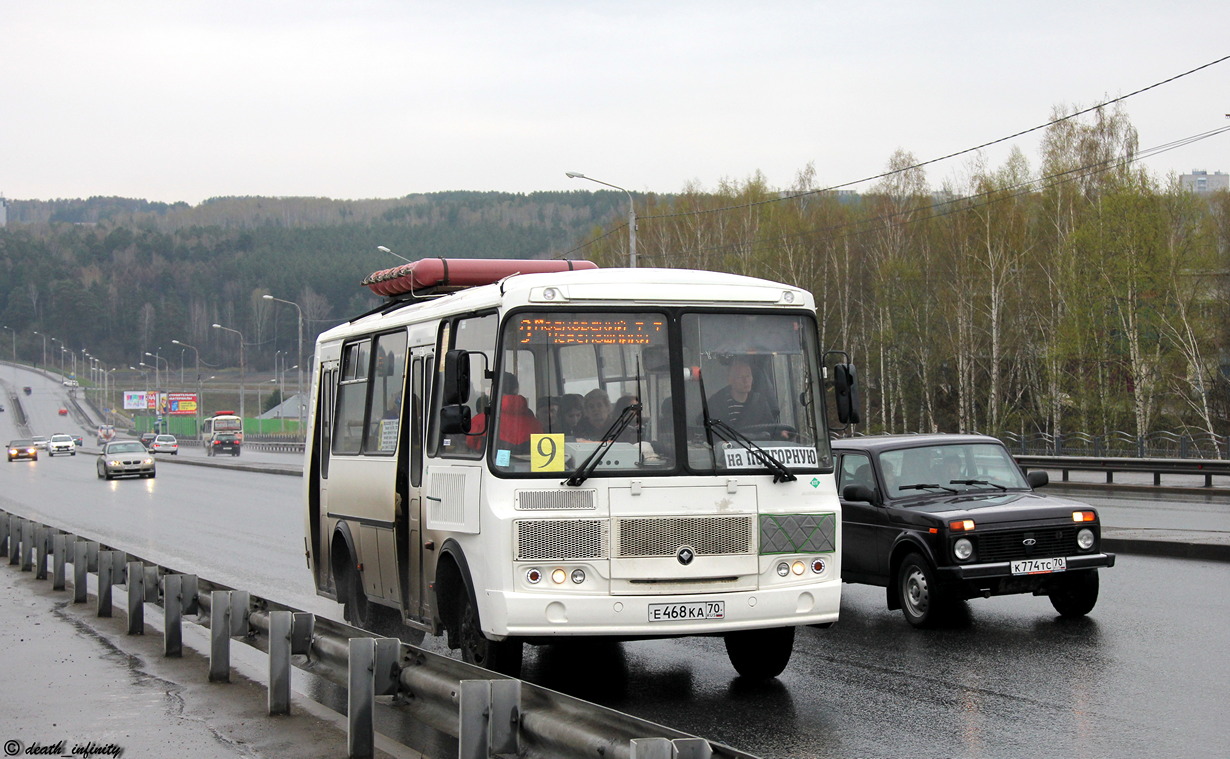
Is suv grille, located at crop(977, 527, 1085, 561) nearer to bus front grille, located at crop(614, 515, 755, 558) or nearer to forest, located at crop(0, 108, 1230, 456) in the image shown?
bus front grille, located at crop(614, 515, 755, 558)

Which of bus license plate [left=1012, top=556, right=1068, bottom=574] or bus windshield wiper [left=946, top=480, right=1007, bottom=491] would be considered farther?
bus windshield wiper [left=946, top=480, right=1007, bottom=491]

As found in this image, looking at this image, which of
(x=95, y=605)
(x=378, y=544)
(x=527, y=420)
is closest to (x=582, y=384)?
(x=527, y=420)

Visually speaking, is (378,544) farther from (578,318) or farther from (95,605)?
(95,605)

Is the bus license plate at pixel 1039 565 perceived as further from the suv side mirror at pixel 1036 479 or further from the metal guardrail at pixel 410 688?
the metal guardrail at pixel 410 688

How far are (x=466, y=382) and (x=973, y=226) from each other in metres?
57.2

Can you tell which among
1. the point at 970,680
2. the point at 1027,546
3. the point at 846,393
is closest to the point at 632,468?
the point at 846,393

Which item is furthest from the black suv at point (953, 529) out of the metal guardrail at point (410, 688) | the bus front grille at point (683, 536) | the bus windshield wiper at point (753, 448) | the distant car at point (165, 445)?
the distant car at point (165, 445)

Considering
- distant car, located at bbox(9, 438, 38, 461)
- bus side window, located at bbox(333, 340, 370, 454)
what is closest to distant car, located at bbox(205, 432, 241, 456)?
distant car, located at bbox(9, 438, 38, 461)

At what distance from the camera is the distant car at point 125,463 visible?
49750 mm

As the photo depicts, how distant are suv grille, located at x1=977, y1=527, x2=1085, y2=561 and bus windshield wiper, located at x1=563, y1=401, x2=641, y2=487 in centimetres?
404

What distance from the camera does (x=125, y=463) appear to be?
49.8m

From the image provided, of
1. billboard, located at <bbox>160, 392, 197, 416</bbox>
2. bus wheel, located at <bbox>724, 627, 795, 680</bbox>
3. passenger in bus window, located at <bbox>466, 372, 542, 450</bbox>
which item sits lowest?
bus wheel, located at <bbox>724, 627, 795, 680</bbox>

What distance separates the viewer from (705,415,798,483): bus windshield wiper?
8.59 m

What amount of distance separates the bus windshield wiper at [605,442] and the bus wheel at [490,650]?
43.3 inches
